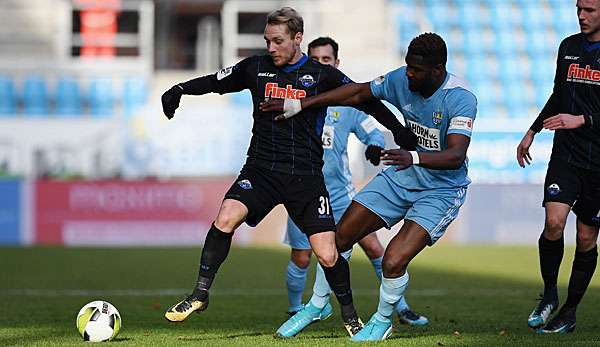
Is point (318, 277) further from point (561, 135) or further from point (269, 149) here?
point (561, 135)

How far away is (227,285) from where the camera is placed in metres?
12.9

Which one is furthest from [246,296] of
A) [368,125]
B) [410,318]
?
[410,318]

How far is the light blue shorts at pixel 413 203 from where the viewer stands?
7371 millimetres

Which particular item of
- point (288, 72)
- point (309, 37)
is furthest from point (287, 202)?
point (309, 37)

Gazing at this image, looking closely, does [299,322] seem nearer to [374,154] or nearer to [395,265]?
[395,265]

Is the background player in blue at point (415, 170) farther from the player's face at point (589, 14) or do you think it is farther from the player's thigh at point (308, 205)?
the player's face at point (589, 14)

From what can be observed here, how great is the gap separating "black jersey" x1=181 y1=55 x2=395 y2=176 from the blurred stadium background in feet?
38.6

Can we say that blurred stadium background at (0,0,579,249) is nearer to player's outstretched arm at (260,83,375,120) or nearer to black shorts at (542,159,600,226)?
black shorts at (542,159,600,226)

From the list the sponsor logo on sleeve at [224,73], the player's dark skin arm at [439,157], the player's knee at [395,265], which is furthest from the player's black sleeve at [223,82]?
the player's knee at [395,265]

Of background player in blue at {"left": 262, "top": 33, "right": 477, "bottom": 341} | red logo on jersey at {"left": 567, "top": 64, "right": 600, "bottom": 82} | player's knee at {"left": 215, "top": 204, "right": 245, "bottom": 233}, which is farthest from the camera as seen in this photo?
red logo on jersey at {"left": 567, "top": 64, "right": 600, "bottom": 82}

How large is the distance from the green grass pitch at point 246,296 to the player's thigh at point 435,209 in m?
0.73

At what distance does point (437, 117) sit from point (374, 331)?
1445 mm

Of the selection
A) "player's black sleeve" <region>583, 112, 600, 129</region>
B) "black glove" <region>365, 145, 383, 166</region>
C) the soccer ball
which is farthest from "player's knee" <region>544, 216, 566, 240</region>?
the soccer ball

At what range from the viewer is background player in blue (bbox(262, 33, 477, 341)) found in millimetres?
7059
